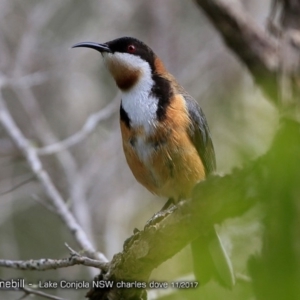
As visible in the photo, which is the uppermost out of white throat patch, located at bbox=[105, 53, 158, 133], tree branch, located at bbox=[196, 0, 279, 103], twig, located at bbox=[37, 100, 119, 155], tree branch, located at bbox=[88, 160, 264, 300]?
tree branch, located at bbox=[196, 0, 279, 103]

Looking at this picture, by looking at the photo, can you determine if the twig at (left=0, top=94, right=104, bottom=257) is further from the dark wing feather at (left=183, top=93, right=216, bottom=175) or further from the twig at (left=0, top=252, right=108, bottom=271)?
the dark wing feather at (left=183, top=93, right=216, bottom=175)

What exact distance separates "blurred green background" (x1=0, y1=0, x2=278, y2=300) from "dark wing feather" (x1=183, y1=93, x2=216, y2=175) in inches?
70.1

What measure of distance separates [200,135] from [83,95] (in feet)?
11.6

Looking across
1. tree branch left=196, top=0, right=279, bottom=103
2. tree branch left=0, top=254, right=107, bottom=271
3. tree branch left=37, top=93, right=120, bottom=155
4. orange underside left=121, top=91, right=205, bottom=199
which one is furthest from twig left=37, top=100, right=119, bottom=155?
tree branch left=0, top=254, right=107, bottom=271

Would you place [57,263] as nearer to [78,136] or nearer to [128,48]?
[128,48]

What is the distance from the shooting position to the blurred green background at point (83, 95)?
21.2 ft

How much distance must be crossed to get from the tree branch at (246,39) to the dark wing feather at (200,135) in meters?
1.85

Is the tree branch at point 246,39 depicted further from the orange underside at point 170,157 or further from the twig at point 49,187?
the twig at point 49,187

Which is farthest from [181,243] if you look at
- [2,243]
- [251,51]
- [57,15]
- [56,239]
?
[57,15]

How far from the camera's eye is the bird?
3.79 meters

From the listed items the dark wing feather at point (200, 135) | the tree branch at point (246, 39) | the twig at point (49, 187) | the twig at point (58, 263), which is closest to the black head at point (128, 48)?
the dark wing feather at point (200, 135)

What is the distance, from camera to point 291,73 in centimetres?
566

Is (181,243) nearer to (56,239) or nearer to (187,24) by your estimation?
(56,239)

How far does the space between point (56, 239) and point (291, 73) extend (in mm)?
3827
